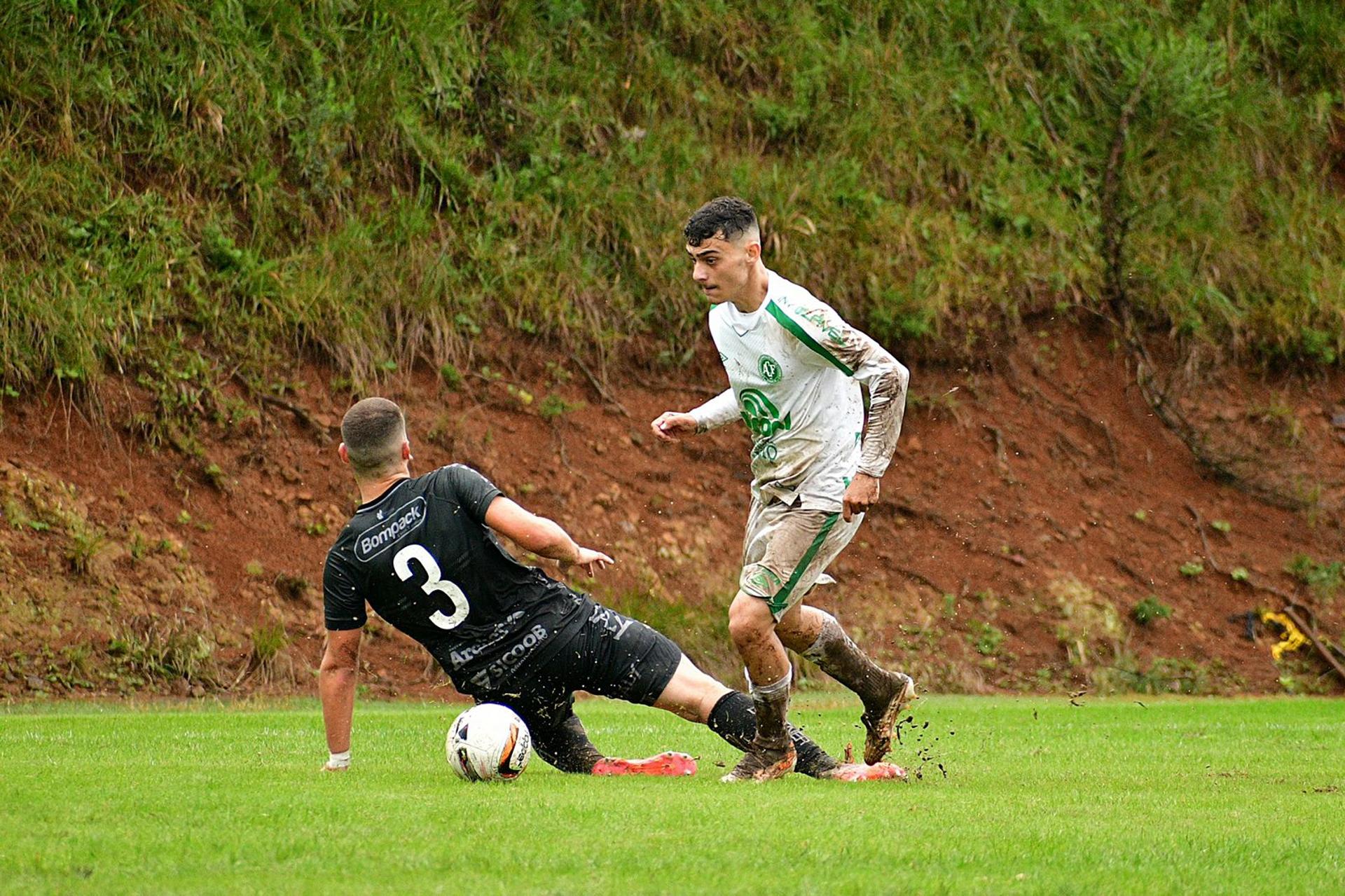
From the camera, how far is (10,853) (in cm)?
454

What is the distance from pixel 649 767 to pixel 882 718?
119cm

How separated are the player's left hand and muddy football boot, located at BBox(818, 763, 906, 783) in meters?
1.27

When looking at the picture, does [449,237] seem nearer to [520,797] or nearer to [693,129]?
[693,129]

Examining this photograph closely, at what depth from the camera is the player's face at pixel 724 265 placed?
7.20 metres

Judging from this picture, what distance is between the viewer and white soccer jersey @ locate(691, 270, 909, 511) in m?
7.06

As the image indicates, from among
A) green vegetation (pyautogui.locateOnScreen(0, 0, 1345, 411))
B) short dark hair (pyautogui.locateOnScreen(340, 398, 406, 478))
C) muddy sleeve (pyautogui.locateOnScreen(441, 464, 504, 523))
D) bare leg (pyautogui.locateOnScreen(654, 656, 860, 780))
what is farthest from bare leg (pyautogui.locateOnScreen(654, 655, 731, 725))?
green vegetation (pyautogui.locateOnScreen(0, 0, 1345, 411))

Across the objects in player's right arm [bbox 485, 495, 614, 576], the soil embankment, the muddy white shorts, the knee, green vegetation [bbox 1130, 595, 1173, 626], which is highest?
player's right arm [bbox 485, 495, 614, 576]

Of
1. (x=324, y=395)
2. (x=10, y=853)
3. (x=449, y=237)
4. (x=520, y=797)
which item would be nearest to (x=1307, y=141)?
(x=449, y=237)

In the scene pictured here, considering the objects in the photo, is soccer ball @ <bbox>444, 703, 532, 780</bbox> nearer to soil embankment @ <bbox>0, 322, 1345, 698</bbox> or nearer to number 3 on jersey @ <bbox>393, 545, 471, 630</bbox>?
number 3 on jersey @ <bbox>393, 545, 471, 630</bbox>

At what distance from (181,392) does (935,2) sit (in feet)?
38.9

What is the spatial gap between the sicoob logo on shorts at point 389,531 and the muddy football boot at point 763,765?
1737 mm

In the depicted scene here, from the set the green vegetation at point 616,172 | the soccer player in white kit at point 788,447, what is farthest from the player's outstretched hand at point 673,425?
the green vegetation at point 616,172

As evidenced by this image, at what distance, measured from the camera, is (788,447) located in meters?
7.33

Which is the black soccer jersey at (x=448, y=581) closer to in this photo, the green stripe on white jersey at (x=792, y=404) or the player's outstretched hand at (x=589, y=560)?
the player's outstretched hand at (x=589, y=560)
